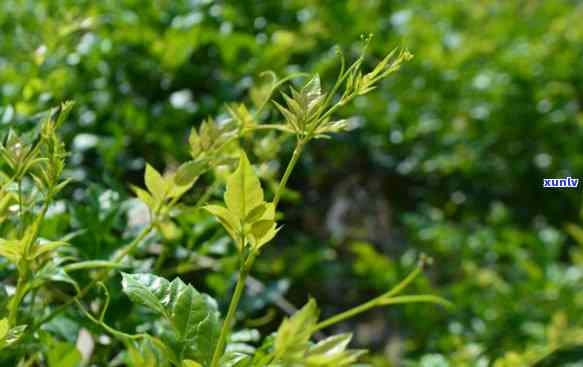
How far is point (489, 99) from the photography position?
215 centimetres

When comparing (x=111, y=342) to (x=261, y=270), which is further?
(x=261, y=270)

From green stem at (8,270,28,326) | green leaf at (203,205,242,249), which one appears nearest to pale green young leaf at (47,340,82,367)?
green stem at (8,270,28,326)

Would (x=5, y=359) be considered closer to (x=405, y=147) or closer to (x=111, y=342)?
(x=111, y=342)

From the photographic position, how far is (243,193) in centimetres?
55

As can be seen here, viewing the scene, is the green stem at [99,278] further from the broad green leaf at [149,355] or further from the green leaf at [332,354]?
the green leaf at [332,354]

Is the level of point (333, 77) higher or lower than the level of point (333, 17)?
lower

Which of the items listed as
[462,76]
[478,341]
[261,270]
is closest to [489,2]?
[462,76]

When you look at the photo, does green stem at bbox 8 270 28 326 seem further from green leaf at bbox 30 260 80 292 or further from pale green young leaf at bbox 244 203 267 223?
pale green young leaf at bbox 244 203 267 223

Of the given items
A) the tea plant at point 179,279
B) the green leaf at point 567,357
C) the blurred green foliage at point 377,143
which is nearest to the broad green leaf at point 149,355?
the tea plant at point 179,279

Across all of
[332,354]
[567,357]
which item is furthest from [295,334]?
[567,357]

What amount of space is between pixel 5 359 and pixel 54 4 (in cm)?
102

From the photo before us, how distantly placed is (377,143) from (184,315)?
151 centimetres

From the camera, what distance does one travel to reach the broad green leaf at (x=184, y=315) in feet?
1.98

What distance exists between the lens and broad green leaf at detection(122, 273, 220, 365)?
0.60 metres
